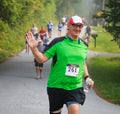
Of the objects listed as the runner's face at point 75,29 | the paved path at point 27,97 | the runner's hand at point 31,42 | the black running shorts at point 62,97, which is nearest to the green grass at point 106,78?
the paved path at point 27,97

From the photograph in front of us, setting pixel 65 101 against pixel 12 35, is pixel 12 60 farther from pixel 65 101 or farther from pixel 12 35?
pixel 65 101

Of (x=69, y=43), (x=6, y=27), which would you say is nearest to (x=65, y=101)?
(x=69, y=43)

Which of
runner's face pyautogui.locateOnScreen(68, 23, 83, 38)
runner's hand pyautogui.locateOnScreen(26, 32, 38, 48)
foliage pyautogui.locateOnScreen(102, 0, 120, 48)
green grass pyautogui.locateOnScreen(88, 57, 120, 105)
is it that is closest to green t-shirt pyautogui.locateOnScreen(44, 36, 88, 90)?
runner's face pyautogui.locateOnScreen(68, 23, 83, 38)

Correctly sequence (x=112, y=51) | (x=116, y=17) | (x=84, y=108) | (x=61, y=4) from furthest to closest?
1. (x=61, y=4)
2. (x=112, y=51)
3. (x=116, y=17)
4. (x=84, y=108)

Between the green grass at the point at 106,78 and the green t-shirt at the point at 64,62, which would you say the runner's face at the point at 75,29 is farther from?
the green grass at the point at 106,78

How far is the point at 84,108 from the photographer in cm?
1232

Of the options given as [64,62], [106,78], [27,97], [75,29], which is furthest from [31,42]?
[106,78]

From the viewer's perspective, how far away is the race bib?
6.37 meters

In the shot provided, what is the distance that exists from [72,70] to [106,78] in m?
13.4

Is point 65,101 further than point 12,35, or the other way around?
point 12,35

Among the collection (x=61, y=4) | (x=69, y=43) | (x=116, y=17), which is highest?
(x=69, y=43)

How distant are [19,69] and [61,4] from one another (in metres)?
55.1

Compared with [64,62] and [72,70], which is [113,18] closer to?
[64,62]

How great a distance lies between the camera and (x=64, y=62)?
6.56 metres
